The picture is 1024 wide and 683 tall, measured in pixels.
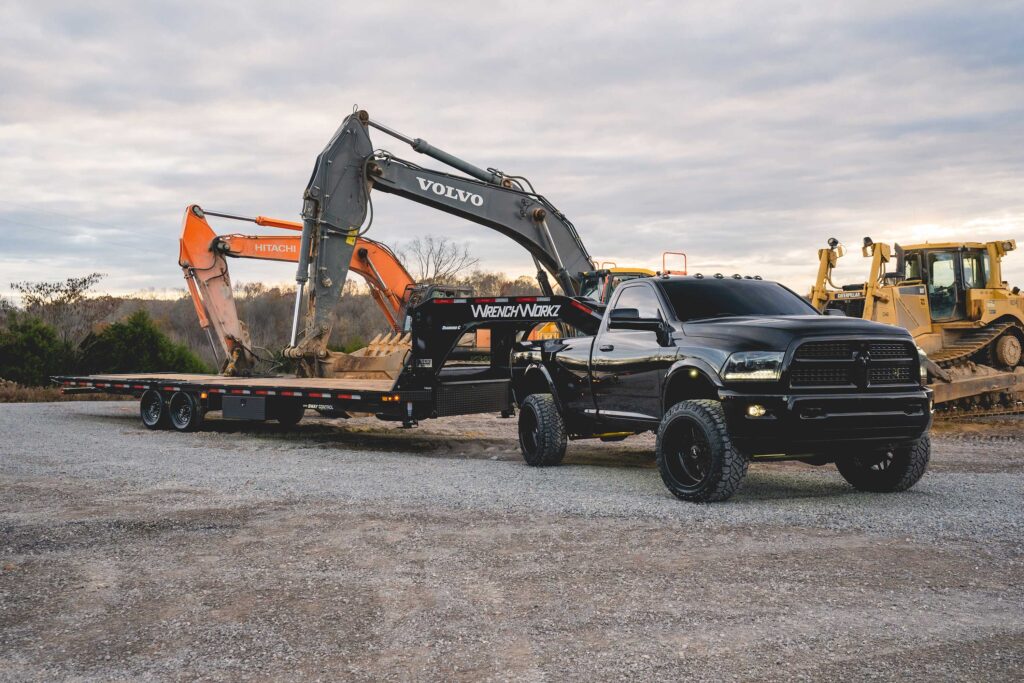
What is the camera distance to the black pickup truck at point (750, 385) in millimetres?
8617

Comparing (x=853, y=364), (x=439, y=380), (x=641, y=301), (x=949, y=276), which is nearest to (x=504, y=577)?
(x=853, y=364)

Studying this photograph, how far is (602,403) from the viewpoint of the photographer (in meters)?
11.1

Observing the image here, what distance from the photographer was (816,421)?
8555mm

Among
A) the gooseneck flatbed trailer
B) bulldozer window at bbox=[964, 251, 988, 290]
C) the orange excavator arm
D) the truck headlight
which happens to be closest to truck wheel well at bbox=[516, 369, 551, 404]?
the gooseneck flatbed trailer

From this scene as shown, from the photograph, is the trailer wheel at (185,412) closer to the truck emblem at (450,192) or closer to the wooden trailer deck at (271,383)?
the wooden trailer deck at (271,383)

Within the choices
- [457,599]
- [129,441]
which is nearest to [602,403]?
[457,599]

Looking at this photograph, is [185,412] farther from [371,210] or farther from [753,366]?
[753,366]

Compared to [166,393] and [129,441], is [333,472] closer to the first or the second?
[129,441]

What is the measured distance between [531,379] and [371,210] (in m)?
6.83

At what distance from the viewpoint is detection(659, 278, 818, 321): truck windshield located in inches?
399

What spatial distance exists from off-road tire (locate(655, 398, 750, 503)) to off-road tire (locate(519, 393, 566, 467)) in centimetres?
253

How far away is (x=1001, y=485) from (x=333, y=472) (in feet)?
23.9

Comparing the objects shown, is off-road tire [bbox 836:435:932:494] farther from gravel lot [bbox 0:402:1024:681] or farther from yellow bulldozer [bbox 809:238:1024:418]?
yellow bulldozer [bbox 809:238:1024:418]

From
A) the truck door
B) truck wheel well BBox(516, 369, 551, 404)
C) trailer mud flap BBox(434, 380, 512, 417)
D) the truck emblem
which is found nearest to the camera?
the truck door
